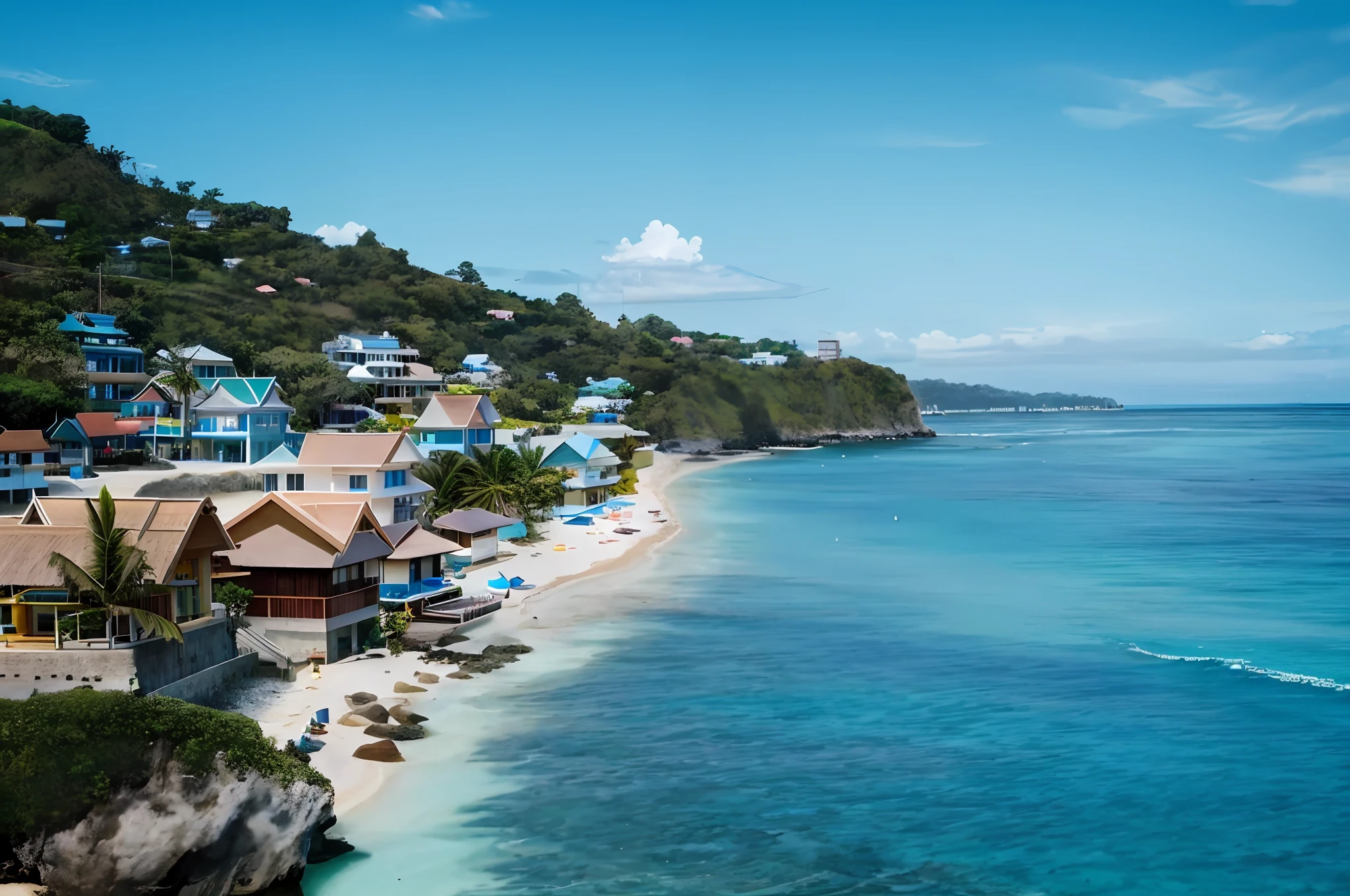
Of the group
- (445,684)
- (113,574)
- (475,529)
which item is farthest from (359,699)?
(475,529)

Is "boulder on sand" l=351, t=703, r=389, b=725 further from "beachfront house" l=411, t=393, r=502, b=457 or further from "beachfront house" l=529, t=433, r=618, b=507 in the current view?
"beachfront house" l=529, t=433, r=618, b=507

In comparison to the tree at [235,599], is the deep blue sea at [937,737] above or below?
below

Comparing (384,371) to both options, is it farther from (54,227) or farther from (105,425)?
(105,425)

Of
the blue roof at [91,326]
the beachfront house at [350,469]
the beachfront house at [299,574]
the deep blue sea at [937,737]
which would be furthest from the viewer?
the blue roof at [91,326]

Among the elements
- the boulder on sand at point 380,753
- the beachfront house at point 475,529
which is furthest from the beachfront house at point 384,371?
the boulder on sand at point 380,753

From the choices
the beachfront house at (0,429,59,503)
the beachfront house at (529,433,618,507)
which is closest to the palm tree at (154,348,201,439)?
the beachfront house at (0,429,59,503)

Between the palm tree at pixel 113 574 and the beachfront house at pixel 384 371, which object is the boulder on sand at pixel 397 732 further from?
the beachfront house at pixel 384 371
